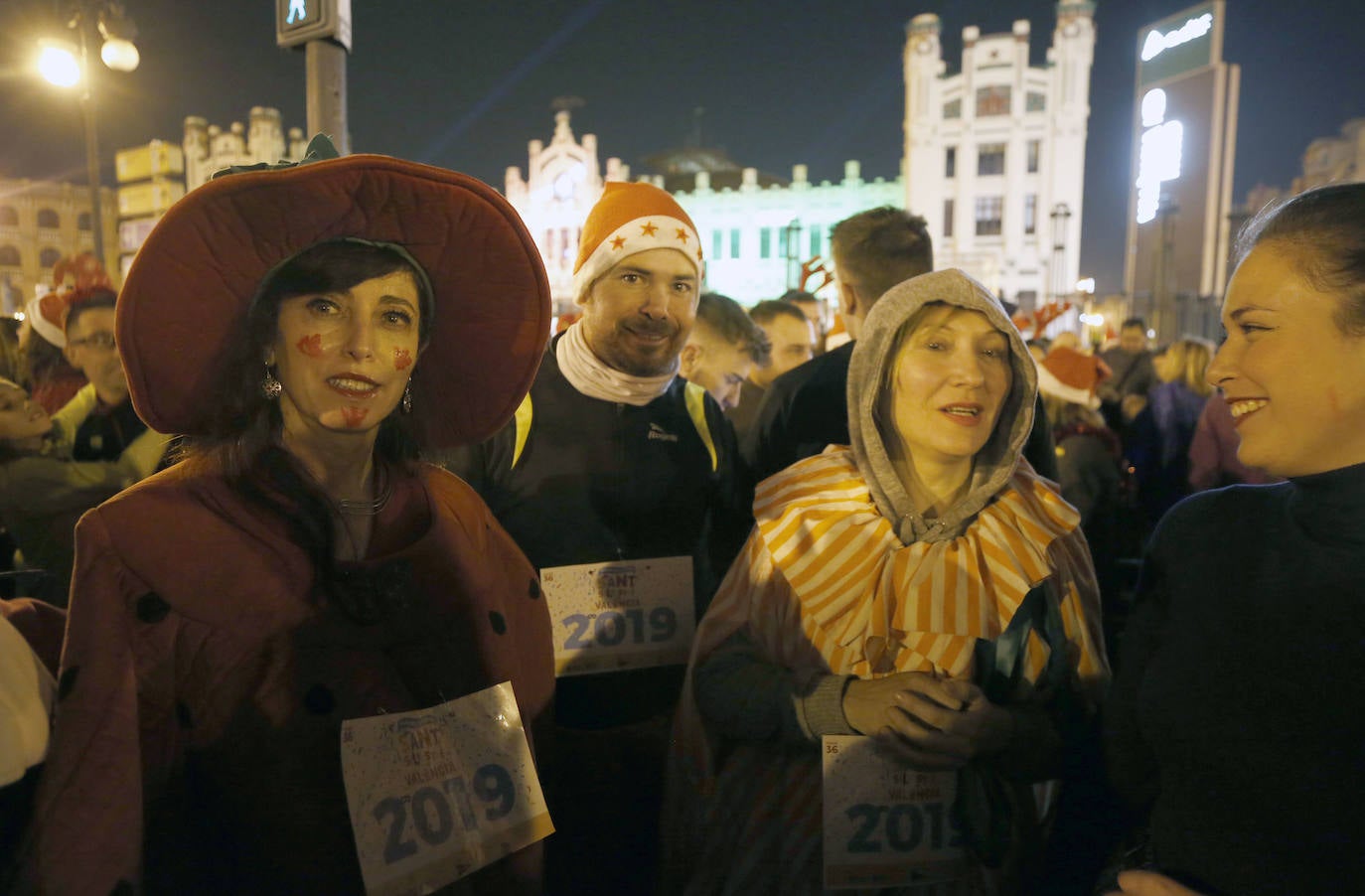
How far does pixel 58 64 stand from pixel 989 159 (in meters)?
45.0

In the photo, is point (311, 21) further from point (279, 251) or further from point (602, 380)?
point (279, 251)

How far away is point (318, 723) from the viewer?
4.70 ft

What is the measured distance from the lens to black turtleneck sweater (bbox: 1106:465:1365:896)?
4.16 ft

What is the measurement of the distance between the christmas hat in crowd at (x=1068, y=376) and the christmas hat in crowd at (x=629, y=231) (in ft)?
10.8

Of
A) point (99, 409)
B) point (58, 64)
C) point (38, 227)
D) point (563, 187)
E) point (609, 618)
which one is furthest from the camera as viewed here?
point (38, 227)

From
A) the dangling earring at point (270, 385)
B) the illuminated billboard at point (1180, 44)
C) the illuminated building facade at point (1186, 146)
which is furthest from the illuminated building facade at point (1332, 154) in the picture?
the dangling earring at point (270, 385)

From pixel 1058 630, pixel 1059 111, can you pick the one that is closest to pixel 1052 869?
pixel 1058 630

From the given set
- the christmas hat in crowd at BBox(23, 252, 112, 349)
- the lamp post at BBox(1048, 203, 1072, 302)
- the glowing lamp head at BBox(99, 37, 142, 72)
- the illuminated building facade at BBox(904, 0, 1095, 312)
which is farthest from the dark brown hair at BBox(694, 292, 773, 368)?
the illuminated building facade at BBox(904, 0, 1095, 312)

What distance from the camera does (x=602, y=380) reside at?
2.63 m

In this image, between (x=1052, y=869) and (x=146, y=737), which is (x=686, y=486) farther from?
(x=146, y=737)

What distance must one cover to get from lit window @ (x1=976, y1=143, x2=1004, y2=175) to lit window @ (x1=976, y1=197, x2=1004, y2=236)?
158cm

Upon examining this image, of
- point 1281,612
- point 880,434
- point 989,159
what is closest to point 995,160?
point 989,159

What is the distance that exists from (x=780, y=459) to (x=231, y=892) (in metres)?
2.22

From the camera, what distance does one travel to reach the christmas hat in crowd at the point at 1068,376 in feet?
17.3
